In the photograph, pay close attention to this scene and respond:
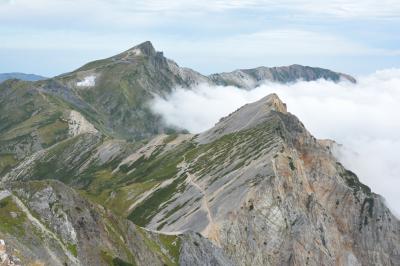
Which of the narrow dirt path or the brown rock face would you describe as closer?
the narrow dirt path

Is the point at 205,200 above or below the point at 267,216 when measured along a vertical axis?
above

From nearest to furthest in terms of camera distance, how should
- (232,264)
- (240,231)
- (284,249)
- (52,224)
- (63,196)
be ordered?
(52,224), (63,196), (232,264), (240,231), (284,249)

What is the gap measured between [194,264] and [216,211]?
32.7m

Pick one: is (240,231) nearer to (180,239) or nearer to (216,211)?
(216,211)

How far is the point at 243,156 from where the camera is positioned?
7687 inches

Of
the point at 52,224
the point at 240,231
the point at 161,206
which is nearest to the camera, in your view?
the point at 52,224

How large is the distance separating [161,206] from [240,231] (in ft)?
138

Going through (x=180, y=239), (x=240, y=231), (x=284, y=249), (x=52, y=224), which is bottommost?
(x=284, y=249)

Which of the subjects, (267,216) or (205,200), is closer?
(267,216)

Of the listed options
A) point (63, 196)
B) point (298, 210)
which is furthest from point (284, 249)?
point (63, 196)

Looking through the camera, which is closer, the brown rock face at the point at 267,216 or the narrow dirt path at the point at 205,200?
the narrow dirt path at the point at 205,200

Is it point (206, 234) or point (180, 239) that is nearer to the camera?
point (180, 239)

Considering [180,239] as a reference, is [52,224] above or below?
above

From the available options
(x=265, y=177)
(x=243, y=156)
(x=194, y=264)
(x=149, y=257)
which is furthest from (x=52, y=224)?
(x=243, y=156)
